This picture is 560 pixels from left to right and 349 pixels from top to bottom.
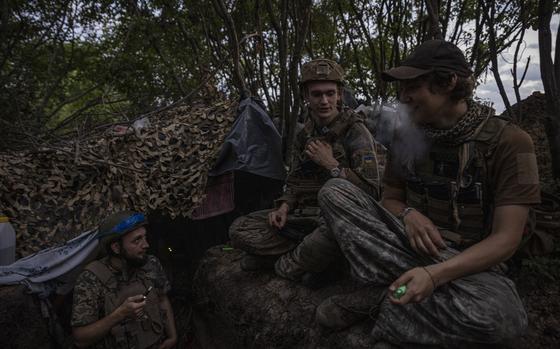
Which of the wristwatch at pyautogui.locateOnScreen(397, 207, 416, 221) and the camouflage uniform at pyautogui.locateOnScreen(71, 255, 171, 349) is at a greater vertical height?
the wristwatch at pyautogui.locateOnScreen(397, 207, 416, 221)

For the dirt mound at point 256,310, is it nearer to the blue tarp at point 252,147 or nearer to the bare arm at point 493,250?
the bare arm at point 493,250

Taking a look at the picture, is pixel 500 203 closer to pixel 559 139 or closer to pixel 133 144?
pixel 559 139

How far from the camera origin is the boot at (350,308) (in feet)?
7.68

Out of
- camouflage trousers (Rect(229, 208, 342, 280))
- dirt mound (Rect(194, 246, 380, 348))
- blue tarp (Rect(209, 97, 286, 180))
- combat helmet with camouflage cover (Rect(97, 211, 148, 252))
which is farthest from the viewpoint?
blue tarp (Rect(209, 97, 286, 180))

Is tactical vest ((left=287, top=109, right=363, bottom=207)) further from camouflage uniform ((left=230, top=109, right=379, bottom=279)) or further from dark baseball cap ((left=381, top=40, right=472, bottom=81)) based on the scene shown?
dark baseball cap ((left=381, top=40, right=472, bottom=81))

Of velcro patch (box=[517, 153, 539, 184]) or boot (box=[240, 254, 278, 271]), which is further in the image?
boot (box=[240, 254, 278, 271])

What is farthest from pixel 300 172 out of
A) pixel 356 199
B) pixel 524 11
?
pixel 524 11

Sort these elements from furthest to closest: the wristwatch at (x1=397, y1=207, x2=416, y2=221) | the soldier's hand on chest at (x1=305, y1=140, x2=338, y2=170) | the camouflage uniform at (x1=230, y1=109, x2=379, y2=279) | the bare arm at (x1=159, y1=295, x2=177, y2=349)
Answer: the bare arm at (x1=159, y1=295, x2=177, y2=349), the soldier's hand on chest at (x1=305, y1=140, x2=338, y2=170), the camouflage uniform at (x1=230, y1=109, x2=379, y2=279), the wristwatch at (x1=397, y1=207, x2=416, y2=221)

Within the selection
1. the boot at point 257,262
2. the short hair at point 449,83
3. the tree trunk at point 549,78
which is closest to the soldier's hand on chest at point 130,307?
the boot at point 257,262

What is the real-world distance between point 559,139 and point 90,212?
4.58 meters

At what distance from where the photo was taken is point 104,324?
307 cm

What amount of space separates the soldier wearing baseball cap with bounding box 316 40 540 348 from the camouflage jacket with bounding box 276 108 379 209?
0.54m

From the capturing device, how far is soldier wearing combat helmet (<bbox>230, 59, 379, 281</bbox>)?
312 cm

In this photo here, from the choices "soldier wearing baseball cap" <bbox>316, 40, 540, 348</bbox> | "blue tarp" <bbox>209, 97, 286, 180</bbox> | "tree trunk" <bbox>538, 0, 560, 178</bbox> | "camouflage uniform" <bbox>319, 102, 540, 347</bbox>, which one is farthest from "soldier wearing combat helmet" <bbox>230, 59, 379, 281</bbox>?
"tree trunk" <bbox>538, 0, 560, 178</bbox>
